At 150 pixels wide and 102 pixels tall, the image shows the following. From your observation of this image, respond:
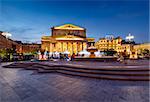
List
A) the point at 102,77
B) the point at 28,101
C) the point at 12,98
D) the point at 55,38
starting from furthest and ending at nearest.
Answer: the point at 55,38 → the point at 102,77 → the point at 12,98 → the point at 28,101

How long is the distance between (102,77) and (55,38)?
71.3m

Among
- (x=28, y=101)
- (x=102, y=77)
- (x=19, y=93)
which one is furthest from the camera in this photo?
(x=102, y=77)

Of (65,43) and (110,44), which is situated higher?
(110,44)

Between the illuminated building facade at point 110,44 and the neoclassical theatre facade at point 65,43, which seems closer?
the neoclassical theatre facade at point 65,43

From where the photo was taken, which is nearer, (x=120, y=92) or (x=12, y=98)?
(x=12, y=98)

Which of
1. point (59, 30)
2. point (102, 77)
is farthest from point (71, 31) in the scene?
point (102, 77)

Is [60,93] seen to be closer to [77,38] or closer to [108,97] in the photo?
[108,97]

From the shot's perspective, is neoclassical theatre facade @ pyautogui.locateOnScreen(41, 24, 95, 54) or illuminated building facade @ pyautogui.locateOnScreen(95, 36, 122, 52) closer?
neoclassical theatre facade @ pyautogui.locateOnScreen(41, 24, 95, 54)

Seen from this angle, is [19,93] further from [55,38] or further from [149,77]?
[55,38]

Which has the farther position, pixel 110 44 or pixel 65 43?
pixel 110 44

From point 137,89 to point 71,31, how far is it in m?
79.2

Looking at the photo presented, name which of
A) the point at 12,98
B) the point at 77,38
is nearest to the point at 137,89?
the point at 12,98

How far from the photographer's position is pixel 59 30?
8438 cm

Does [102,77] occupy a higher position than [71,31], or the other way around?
[71,31]
